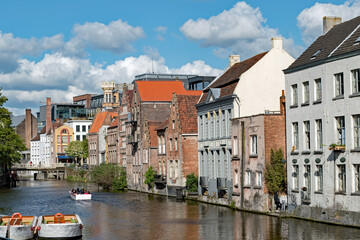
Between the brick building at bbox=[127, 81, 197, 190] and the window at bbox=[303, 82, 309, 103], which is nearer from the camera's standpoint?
the window at bbox=[303, 82, 309, 103]

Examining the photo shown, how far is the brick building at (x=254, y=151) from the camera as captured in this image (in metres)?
Answer: 49.4

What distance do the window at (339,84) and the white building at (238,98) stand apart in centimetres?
1573

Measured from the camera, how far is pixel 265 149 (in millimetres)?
49312

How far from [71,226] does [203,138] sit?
2894cm

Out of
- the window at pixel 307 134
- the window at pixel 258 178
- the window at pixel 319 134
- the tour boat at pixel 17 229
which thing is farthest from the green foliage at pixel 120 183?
the window at pixel 319 134

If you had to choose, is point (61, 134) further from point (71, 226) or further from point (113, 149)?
point (71, 226)

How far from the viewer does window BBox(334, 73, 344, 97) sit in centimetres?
4103

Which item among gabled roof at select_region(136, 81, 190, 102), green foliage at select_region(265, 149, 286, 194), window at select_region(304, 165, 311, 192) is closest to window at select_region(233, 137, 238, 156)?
green foliage at select_region(265, 149, 286, 194)

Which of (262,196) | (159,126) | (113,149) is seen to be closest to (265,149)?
(262,196)

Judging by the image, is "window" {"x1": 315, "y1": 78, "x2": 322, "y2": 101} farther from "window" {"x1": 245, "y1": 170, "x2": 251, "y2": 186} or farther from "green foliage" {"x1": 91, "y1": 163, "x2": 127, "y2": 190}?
"green foliage" {"x1": 91, "y1": 163, "x2": 127, "y2": 190}

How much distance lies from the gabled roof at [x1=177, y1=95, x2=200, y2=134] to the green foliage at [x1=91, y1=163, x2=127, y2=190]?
26.2 meters

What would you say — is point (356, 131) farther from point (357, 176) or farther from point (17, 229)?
point (17, 229)

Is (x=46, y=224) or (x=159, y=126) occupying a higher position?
(x=159, y=126)

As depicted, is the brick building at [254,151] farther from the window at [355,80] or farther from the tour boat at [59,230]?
the tour boat at [59,230]
